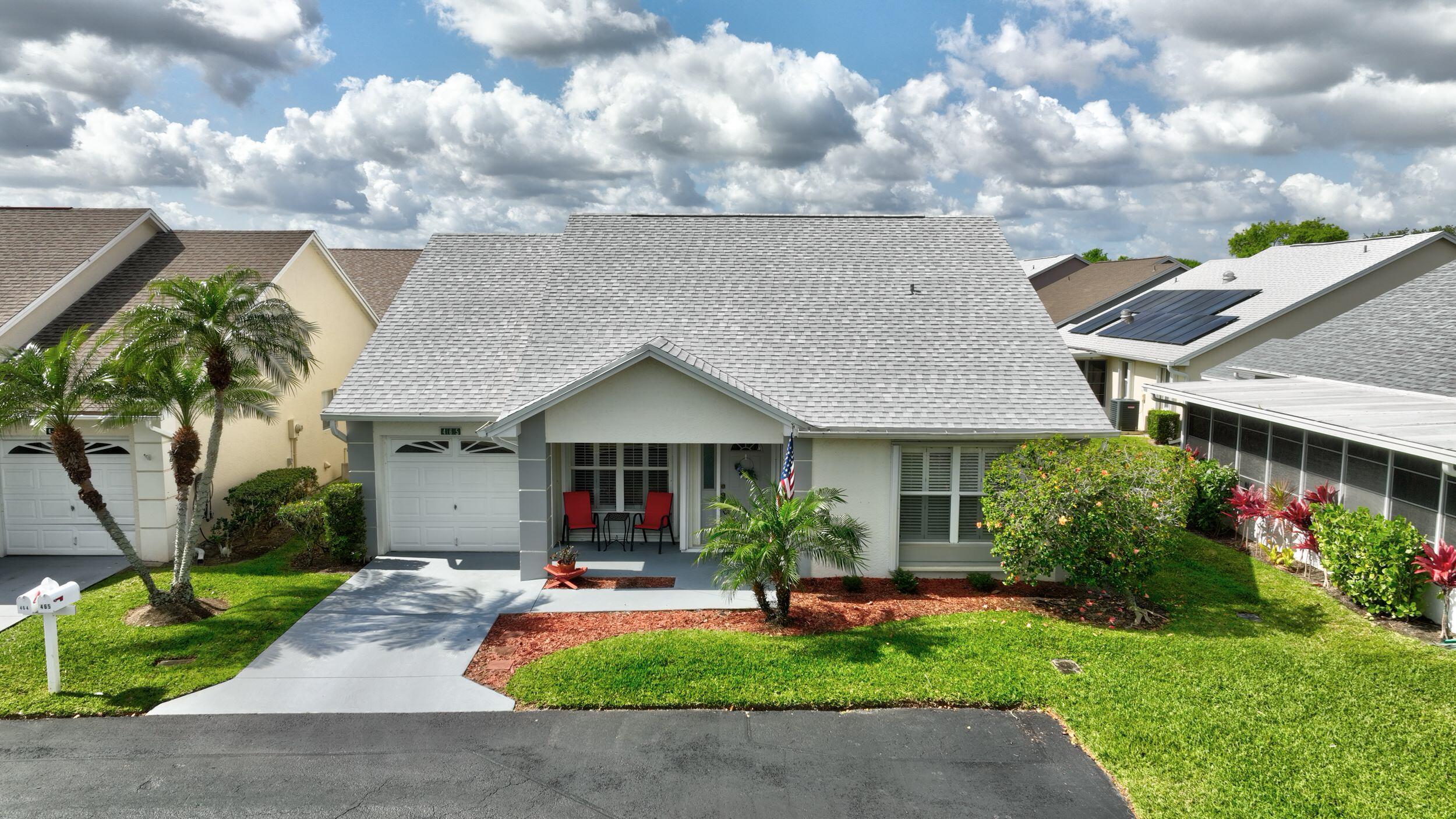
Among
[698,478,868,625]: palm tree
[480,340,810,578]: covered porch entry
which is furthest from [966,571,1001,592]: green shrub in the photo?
[480,340,810,578]: covered porch entry

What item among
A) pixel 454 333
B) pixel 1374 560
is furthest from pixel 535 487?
pixel 1374 560

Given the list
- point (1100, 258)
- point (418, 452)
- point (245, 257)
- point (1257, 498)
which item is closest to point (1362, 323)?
point (1257, 498)

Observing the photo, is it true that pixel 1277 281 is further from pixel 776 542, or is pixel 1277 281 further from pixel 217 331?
pixel 217 331

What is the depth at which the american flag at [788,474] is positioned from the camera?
43.4 feet

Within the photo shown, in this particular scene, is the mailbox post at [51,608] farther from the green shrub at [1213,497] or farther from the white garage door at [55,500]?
the green shrub at [1213,497]

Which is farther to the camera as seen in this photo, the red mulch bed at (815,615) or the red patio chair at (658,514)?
the red patio chair at (658,514)

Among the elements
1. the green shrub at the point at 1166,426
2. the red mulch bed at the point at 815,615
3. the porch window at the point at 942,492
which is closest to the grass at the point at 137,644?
the red mulch bed at the point at 815,615

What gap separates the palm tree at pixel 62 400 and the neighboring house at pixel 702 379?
12.2ft

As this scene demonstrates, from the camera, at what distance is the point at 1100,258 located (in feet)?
331

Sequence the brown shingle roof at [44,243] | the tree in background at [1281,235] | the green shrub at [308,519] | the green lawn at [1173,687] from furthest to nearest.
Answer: the tree in background at [1281,235]
the brown shingle roof at [44,243]
the green shrub at [308,519]
the green lawn at [1173,687]

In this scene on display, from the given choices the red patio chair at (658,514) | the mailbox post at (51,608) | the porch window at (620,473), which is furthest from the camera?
the porch window at (620,473)

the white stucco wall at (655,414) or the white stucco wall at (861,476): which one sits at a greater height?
the white stucco wall at (655,414)

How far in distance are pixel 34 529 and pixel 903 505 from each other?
15806 millimetres

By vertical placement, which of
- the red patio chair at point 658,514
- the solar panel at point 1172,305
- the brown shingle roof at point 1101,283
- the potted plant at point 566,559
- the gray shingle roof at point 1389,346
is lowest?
the potted plant at point 566,559
